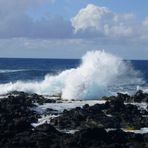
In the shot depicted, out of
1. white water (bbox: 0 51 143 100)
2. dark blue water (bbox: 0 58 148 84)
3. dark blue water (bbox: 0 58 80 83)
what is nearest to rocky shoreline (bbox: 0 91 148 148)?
white water (bbox: 0 51 143 100)

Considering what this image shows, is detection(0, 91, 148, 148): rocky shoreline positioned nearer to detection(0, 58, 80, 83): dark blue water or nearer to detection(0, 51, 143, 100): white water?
detection(0, 51, 143, 100): white water

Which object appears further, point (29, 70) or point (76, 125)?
point (29, 70)

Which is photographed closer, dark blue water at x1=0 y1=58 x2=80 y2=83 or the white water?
the white water

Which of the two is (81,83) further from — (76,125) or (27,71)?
(27,71)

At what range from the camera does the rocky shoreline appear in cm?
2211

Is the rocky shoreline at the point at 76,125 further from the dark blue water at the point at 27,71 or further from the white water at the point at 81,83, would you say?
the dark blue water at the point at 27,71

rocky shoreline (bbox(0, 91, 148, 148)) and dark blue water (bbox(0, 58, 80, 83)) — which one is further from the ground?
rocky shoreline (bbox(0, 91, 148, 148))

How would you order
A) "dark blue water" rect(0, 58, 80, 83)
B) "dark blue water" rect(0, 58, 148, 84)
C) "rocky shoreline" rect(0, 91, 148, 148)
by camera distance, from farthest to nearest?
"dark blue water" rect(0, 58, 148, 84) < "dark blue water" rect(0, 58, 80, 83) < "rocky shoreline" rect(0, 91, 148, 148)

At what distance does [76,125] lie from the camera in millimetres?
26719

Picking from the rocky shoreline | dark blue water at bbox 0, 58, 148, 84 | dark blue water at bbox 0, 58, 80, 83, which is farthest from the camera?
dark blue water at bbox 0, 58, 148, 84

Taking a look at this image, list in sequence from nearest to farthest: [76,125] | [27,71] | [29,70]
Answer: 1. [76,125]
2. [27,71]
3. [29,70]

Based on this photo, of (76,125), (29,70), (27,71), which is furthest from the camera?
(29,70)

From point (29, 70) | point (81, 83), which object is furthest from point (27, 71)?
point (81, 83)

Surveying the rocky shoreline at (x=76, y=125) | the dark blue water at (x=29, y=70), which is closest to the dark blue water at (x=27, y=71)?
the dark blue water at (x=29, y=70)
